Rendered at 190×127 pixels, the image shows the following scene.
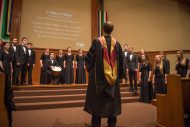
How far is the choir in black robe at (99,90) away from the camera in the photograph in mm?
2461

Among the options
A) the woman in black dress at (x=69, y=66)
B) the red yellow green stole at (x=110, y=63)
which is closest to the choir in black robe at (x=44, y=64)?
the woman in black dress at (x=69, y=66)

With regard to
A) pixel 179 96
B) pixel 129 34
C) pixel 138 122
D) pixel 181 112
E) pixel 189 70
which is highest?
pixel 129 34

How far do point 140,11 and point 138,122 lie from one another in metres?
7.31

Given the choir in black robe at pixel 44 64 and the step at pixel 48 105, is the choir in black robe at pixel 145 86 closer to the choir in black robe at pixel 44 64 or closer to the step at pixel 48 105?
the step at pixel 48 105

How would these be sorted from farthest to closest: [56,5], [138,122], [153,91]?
1. [56,5]
2. [153,91]
3. [138,122]

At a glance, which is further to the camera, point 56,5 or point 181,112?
point 56,5

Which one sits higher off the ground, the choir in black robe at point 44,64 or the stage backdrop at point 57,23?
the stage backdrop at point 57,23

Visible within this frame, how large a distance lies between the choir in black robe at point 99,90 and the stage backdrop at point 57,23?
6.32 metres

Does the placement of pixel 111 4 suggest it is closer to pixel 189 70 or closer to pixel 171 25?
pixel 171 25

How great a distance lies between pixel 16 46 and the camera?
5.93 metres

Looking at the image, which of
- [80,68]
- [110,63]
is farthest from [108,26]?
[80,68]

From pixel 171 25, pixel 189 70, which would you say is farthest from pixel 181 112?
pixel 171 25

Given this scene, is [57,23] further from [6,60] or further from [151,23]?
[151,23]

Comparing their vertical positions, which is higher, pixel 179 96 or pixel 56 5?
pixel 56 5
